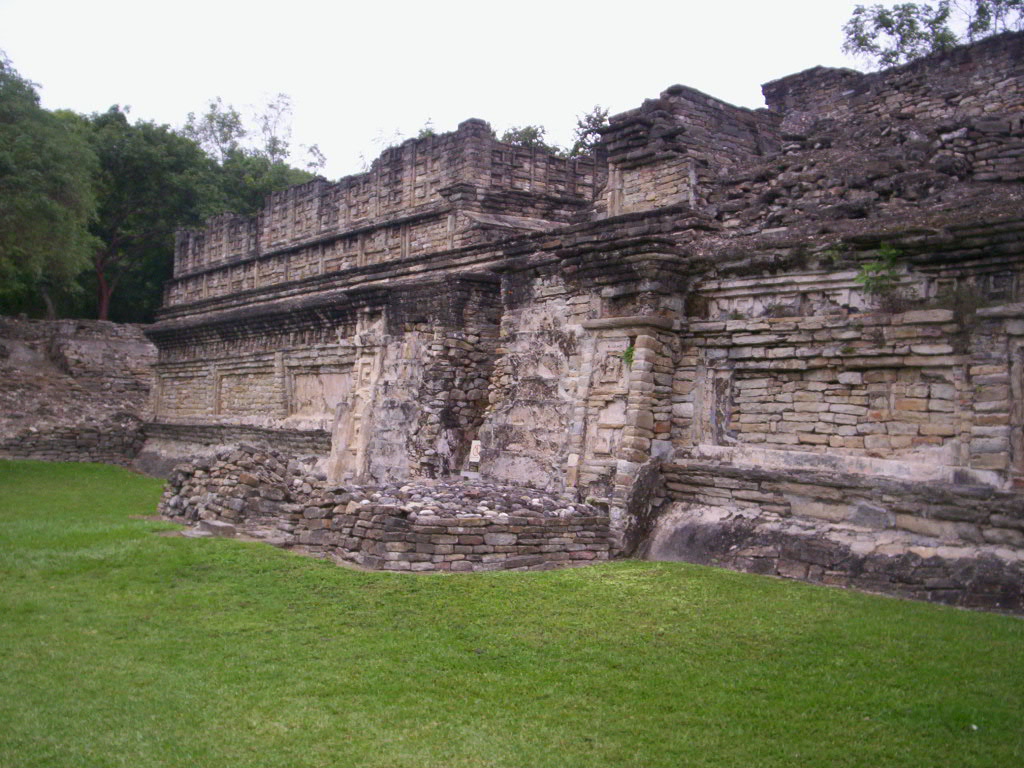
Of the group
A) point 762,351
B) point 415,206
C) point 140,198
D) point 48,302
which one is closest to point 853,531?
point 762,351

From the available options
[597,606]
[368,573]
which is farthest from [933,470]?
[368,573]

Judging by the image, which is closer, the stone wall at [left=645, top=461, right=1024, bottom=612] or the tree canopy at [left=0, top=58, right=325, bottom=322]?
the stone wall at [left=645, top=461, right=1024, bottom=612]

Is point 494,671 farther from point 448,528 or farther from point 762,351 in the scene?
point 762,351

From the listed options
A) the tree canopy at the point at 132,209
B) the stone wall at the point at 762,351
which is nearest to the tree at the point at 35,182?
the tree canopy at the point at 132,209

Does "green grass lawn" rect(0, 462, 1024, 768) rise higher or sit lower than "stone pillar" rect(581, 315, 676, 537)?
lower

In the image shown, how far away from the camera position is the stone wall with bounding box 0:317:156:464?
21.1 metres

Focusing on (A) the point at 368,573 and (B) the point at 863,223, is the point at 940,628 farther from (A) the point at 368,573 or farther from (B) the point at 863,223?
(A) the point at 368,573

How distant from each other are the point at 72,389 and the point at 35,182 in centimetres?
641

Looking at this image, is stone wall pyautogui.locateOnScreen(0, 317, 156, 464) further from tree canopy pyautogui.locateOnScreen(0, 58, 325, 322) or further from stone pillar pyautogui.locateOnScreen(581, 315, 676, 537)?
stone pillar pyautogui.locateOnScreen(581, 315, 676, 537)

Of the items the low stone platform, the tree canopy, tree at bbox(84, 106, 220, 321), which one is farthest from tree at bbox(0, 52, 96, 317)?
the low stone platform

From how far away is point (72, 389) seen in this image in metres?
23.1

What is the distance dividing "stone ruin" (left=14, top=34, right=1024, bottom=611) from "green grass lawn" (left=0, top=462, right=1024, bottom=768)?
640 mm

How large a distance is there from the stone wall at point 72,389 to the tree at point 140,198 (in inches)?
154

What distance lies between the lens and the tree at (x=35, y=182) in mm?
18141
